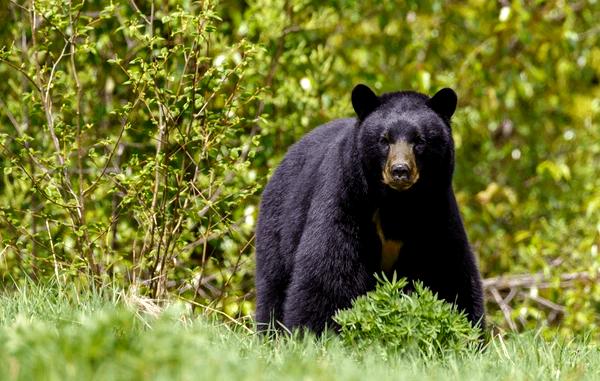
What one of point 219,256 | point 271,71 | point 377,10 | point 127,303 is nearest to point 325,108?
point 271,71

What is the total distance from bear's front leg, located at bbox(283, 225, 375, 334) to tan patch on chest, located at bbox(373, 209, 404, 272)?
0.16 m

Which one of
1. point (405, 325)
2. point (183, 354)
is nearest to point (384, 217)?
point (405, 325)

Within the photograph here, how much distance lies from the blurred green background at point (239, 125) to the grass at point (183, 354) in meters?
0.67

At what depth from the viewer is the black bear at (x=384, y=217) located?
5859mm

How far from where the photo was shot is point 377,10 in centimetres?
1102

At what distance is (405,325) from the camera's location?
5125 mm

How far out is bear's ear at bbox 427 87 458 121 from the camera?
6019mm

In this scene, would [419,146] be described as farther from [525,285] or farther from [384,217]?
[525,285]

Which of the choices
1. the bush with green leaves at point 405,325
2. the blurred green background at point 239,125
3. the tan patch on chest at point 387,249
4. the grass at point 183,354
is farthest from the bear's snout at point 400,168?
the blurred green background at point 239,125

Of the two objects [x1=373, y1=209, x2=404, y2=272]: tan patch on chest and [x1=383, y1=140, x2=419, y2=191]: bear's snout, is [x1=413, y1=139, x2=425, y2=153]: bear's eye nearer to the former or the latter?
[x1=383, y1=140, x2=419, y2=191]: bear's snout

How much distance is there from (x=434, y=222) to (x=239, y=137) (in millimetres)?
2928

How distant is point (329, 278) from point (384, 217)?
0.43 metres

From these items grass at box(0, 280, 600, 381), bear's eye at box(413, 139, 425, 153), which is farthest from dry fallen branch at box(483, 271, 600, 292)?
bear's eye at box(413, 139, 425, 153)

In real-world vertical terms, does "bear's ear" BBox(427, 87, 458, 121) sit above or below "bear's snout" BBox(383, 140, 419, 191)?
above
